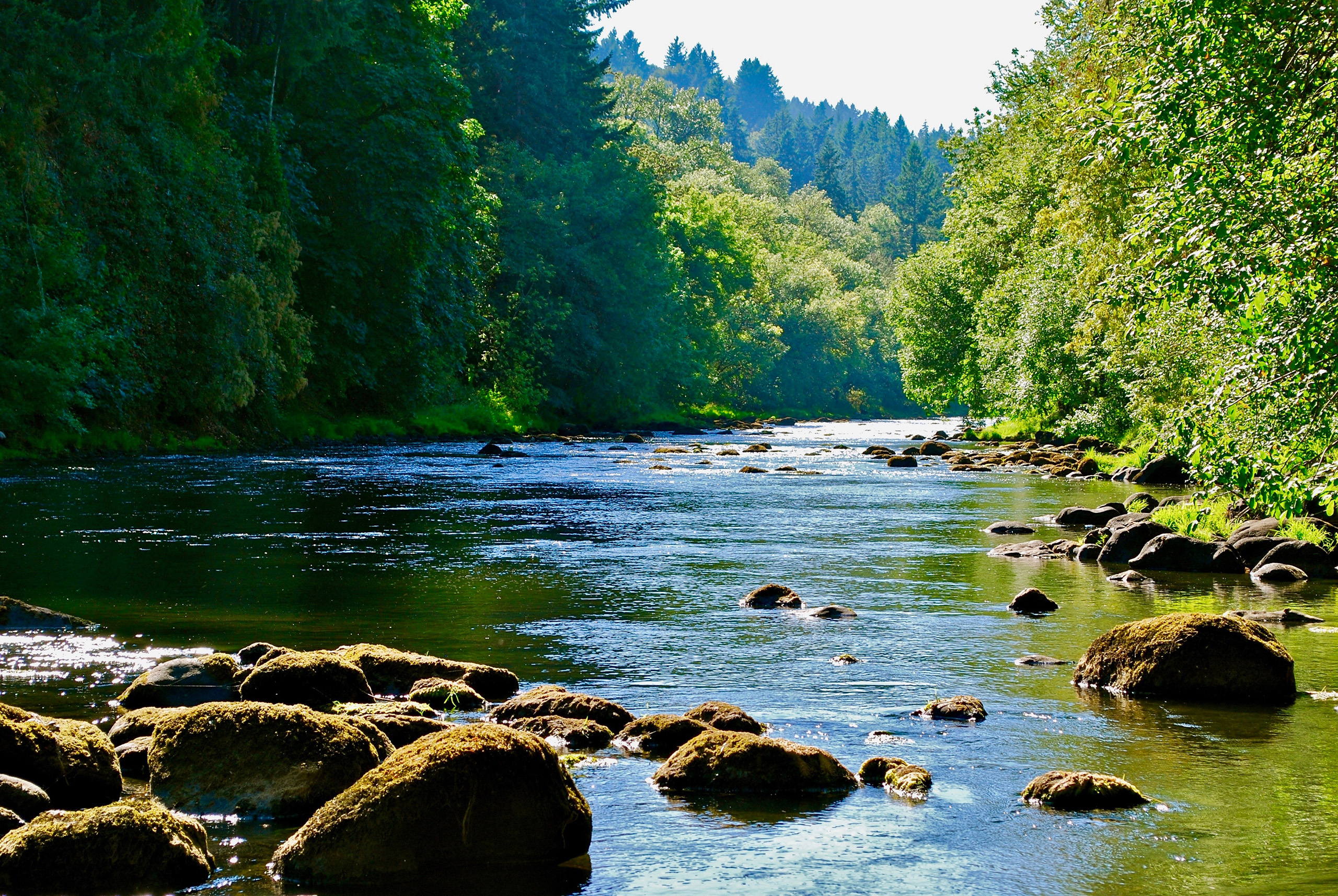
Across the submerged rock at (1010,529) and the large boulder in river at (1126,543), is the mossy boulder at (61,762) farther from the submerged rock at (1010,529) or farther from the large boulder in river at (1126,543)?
the submerged rock at (1010,529)

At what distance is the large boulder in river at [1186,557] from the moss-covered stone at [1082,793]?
33.9 ft

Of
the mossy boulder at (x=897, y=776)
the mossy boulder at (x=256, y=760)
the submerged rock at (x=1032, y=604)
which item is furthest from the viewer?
the submerged rock at (x=1032, y=604)

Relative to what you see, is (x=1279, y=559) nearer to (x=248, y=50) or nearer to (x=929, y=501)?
(x=929, y=501)

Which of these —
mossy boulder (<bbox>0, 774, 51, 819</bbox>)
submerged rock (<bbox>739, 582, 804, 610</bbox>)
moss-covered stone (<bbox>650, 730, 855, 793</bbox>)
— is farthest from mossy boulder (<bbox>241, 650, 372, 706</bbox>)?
submerged rock (<bbox>739, 582, 804, 610</bbox>)

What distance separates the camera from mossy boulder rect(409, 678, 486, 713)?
878 centimetres

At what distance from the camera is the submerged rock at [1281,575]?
15781 mm

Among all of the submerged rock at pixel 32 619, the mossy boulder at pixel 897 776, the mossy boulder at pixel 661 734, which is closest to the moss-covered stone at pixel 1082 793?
the mossy boulder at pixel 897 776

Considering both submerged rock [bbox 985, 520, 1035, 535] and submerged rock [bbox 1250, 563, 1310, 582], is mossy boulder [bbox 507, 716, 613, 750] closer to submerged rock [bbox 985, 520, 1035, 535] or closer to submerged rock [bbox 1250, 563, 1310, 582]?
submerged rock [bbox 1250, 563, 1310, 582]

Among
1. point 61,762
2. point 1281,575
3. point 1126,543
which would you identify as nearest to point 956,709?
point 61,762

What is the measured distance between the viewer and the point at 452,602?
44.1 ft

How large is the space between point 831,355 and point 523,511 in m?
84.2

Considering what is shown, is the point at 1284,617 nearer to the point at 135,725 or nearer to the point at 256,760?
the point at 256,760

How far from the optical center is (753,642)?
11.6 metres

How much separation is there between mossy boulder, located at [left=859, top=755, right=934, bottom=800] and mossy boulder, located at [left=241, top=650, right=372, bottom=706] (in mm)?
3608
